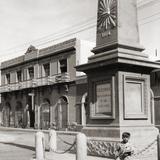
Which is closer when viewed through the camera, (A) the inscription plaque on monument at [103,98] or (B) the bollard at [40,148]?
(A) the inscription plaque on monument at [103,98]

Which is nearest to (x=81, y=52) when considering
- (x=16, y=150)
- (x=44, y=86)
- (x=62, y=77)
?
(x=62, y=77)

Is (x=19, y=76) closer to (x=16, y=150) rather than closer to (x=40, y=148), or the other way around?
(x=16, y=150)

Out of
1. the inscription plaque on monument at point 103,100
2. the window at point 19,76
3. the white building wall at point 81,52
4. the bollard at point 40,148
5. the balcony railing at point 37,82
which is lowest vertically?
the bollard at point 40,148

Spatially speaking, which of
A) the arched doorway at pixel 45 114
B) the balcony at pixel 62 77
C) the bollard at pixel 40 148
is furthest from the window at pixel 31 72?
the bollard at pixel 40 148

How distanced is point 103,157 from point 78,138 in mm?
1616

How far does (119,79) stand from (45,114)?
29.6 m

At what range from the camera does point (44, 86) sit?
133ft

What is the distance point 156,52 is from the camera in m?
34.9

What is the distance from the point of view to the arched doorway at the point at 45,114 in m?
40.3

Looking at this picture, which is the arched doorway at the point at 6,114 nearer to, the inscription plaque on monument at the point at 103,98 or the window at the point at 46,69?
the window at the point at 46,69

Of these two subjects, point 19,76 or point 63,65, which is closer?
point 63,65

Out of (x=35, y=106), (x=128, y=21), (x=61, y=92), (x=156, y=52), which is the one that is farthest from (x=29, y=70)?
(x=128, y=21)

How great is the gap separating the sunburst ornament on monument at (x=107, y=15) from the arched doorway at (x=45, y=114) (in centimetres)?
2783

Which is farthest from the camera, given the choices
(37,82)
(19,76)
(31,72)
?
(19,76)
